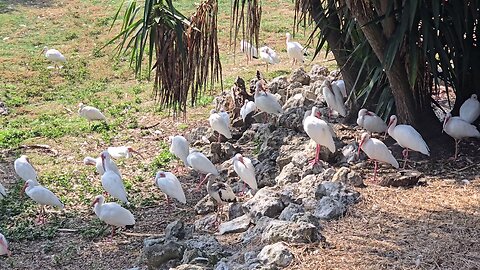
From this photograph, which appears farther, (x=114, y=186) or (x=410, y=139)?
(x=114, y=186)

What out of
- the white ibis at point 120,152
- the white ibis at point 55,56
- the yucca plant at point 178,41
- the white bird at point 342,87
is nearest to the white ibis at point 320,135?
the yucca plant at point 178,41

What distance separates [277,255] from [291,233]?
10.7 inches

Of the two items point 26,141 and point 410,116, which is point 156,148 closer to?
point 26,141

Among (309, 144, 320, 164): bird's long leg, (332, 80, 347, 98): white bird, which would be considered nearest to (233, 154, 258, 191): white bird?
(309, 144, 320, 164): bird's long leg

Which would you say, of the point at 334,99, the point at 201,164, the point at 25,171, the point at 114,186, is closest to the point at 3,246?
the point at 114,186

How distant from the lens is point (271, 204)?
548cm

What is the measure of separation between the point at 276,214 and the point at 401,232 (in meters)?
1.02

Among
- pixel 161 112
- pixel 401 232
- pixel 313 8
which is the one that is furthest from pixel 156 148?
pixel 401 232

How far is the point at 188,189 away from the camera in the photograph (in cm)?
776

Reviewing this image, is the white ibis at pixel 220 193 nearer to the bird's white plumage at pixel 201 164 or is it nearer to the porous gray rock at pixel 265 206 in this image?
the porous gray rock at pixel 265 206

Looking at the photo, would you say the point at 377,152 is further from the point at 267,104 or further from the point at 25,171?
the point at 25,171

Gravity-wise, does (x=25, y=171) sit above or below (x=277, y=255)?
below

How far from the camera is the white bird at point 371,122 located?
22.9ft

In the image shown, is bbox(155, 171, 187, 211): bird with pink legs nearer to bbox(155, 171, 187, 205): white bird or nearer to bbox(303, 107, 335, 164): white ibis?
bbox(155, 171, 187, 205): white bird
